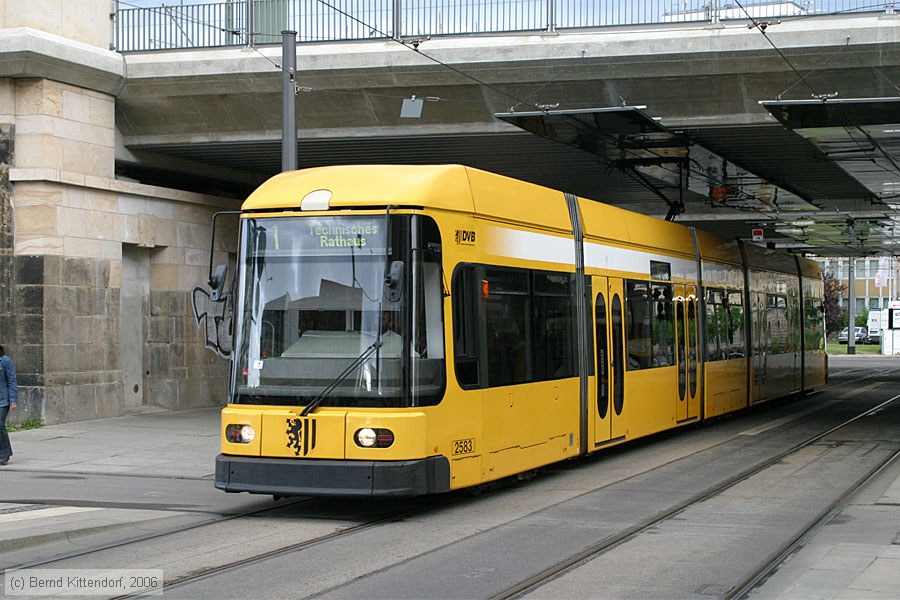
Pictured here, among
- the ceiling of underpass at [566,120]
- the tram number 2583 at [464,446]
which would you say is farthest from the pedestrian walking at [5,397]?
the tram number 2583 at [464,446]

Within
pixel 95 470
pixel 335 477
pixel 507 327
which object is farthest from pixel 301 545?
pixel 95 470

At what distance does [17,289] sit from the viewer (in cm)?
1962

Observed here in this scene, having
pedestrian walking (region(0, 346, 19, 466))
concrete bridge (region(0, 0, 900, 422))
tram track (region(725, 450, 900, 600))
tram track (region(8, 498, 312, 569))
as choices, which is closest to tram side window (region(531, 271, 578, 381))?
tram track (region(8, 498, 312, 569))

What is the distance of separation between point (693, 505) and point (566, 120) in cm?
817

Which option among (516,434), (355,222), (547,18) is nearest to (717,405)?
(547,18)

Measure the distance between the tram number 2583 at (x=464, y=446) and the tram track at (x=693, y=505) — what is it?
66.1 inches

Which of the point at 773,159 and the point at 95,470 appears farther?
the point at 773,159

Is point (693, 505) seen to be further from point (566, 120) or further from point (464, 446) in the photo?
point (566, 120)

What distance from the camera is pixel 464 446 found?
1073 centimetres

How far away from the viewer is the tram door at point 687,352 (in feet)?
57.1

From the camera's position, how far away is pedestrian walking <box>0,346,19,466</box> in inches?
607

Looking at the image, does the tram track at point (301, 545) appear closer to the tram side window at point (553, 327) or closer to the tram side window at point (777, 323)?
the tram side window at point (553, 327)

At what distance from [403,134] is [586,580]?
14463 mm

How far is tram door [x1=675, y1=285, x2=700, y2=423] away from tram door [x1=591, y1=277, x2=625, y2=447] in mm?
2664
